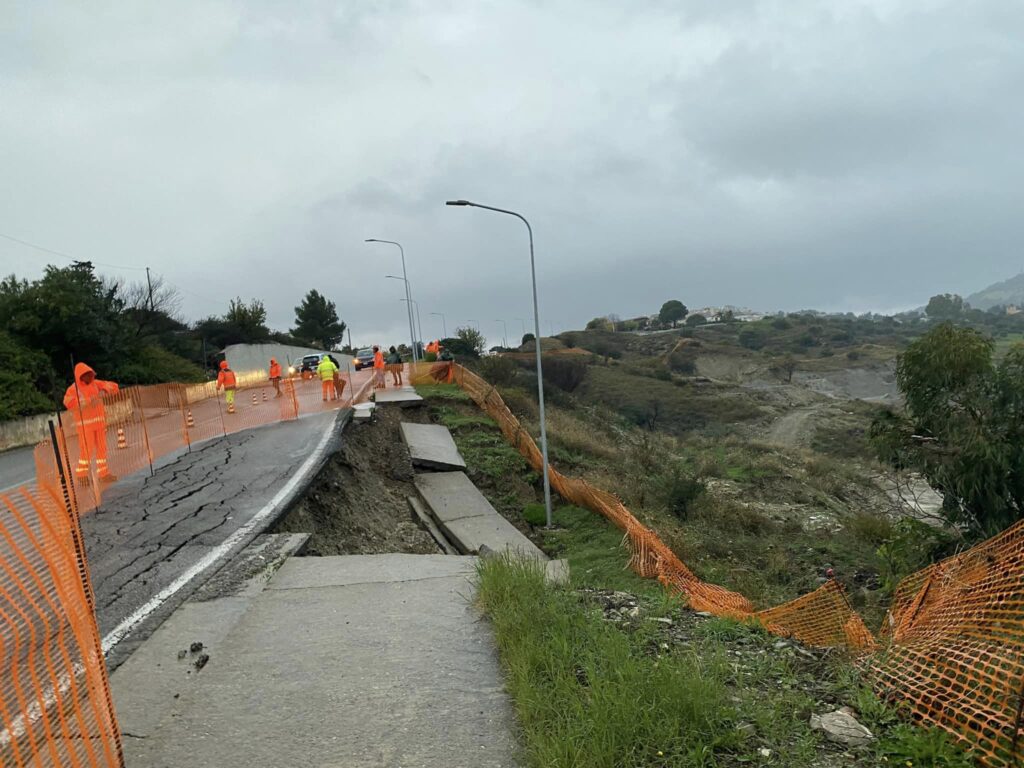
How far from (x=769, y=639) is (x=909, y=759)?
2002 mm

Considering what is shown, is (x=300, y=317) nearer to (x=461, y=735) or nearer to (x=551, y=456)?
(x=551, y=456)

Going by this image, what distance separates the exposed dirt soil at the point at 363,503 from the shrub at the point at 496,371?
65.0ft

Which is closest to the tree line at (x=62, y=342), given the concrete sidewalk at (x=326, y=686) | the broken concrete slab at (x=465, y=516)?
the broken concrete slab at (x=465, y=516)

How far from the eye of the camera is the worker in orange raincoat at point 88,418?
1045 cm

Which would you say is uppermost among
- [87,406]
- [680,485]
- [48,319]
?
[48,319]

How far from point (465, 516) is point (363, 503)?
8.85ft

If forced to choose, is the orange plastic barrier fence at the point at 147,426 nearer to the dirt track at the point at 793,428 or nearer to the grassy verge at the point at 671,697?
the grassy verge at the point at 671,697

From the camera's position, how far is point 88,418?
10656 mm

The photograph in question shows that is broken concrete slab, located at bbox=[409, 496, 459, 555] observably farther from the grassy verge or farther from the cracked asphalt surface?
the grassy verge

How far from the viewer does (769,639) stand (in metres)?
5.21

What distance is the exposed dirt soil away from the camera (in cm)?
931

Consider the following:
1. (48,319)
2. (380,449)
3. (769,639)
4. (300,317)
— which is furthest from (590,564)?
(300,317)

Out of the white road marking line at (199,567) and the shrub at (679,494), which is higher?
the white road marking line at (199,567)

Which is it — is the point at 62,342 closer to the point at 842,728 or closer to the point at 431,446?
the point at 431,446
